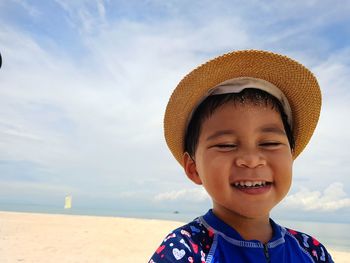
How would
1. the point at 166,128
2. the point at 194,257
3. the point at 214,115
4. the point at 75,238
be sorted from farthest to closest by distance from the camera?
the point at 75,238 → the point at 166,128 → the point at 214,115 → the point at 194,257

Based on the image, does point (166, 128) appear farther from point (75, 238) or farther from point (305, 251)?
point (75, 238)

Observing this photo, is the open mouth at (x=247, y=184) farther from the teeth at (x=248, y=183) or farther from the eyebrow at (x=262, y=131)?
the eyebrow at (x=262, y=131)

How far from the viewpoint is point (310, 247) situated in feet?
6.72

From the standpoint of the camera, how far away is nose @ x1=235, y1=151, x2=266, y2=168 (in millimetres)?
1808

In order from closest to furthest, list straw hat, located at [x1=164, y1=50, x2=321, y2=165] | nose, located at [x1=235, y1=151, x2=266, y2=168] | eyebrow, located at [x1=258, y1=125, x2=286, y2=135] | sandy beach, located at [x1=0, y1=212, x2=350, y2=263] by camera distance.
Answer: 1. nose, located at [x1=235, y1=151, x2=266, y2=168]
2. eyebrow, located at [x1=258, y1=125, x2=286, y2=135]
3. straw hat, located at [x1=164, y1=50, x2=321, y2=165]
4. sandy beach, located at [x1=0, y1=212, x2=350, y2=263]

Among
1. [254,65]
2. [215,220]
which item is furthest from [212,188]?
[254,65]

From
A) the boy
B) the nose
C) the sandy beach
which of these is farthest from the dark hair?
the sandy beach

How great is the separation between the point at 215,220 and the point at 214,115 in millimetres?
519

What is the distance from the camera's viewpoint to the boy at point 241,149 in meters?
1.82

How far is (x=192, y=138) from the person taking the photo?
2189mm

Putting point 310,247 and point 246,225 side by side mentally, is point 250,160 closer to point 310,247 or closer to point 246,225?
point 246,225

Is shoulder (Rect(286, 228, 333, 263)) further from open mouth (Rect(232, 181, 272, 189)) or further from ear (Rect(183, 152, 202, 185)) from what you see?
ear (Rect(183, 152, 202, 185))

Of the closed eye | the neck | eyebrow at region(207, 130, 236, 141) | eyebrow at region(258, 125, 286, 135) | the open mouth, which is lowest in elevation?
the neck

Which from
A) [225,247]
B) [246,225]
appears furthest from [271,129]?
[225,247]
